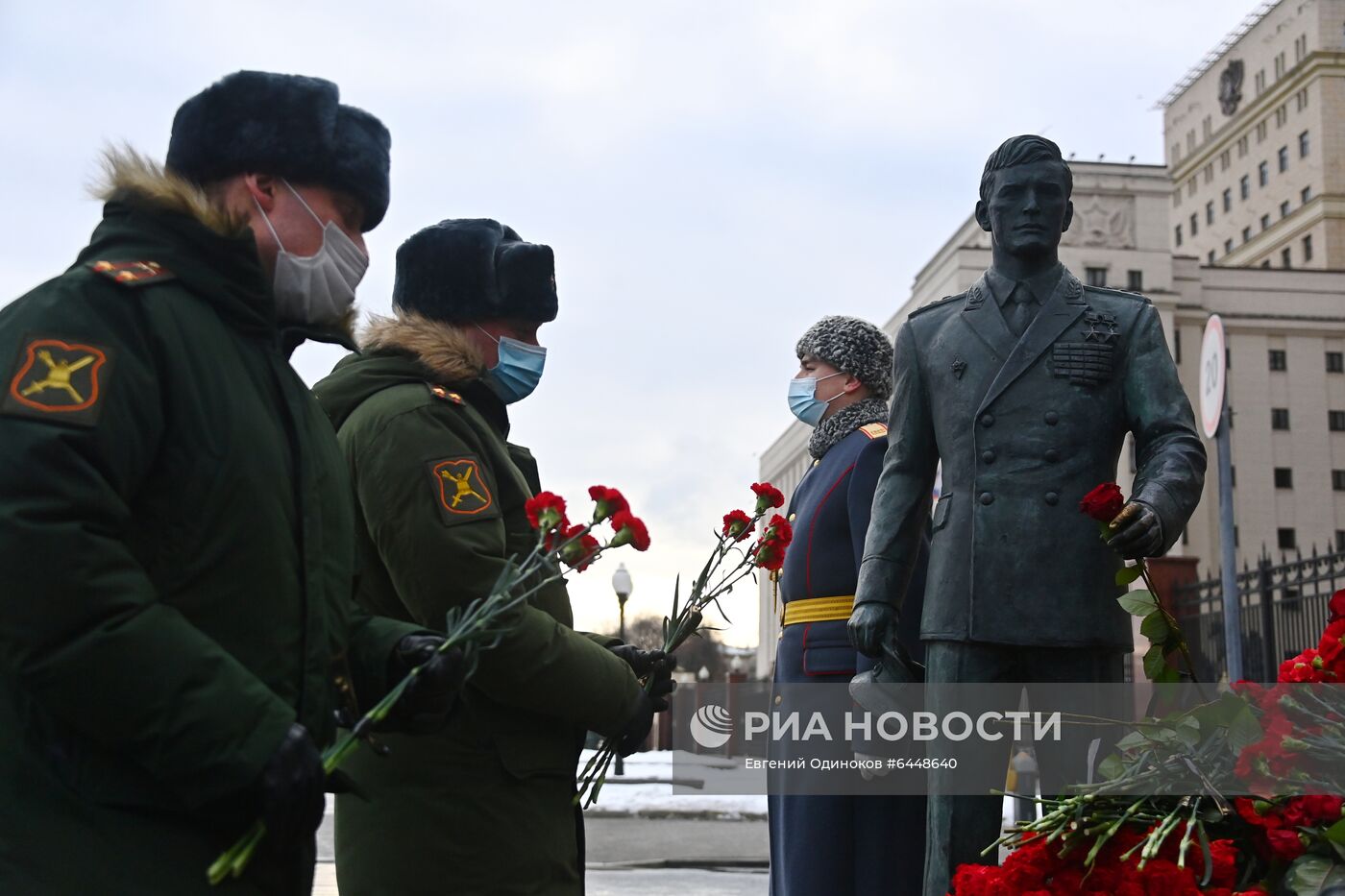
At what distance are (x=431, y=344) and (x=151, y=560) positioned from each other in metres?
1.69

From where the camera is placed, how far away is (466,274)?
409 centimetres

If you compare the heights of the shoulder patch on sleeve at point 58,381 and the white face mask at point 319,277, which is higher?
the white face mask at point 319,277

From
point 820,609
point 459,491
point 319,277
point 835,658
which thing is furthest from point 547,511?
point 820,609

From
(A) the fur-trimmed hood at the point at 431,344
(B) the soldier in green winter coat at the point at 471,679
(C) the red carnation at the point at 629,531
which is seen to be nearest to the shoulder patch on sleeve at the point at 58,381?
(C) the red carnation at the point at 629,531

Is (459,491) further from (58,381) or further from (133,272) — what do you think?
(58,381)

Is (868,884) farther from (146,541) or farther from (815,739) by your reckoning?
(146,541)

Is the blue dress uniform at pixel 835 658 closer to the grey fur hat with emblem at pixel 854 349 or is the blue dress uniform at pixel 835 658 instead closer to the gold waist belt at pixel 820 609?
the gold waist belt at pixel 820 609

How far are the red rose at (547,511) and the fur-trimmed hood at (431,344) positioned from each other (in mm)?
1021

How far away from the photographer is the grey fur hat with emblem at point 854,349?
6.59 metres

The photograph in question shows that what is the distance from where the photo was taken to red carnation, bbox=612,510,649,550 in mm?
2961

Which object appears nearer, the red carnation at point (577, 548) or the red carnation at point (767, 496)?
the red carnation at point (577, 548)

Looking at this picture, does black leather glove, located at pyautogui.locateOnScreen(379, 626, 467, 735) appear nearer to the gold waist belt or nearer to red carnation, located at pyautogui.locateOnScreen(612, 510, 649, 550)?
red carnation, located at pyautogui.locateOnScreen(612, 510, 649, 550)

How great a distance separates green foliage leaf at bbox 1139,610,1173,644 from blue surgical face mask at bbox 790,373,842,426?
2.69 metres

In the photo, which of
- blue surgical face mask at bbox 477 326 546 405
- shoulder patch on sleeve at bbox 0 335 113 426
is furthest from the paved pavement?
shoulder patch on sleeve at bbox 0 335 113 426
